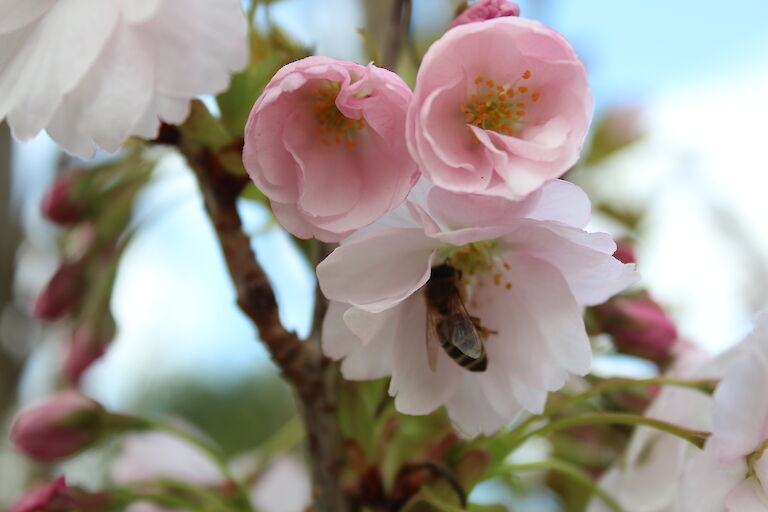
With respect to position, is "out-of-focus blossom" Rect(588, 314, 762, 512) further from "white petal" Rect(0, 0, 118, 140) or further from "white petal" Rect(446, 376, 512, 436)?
"white petal" Rect(0, 0, 118, 140)

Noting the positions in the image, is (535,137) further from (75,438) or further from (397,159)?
(75,438)

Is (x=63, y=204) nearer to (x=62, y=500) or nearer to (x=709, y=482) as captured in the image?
(x=62, y=500)

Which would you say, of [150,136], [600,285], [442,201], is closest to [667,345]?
[600,285]

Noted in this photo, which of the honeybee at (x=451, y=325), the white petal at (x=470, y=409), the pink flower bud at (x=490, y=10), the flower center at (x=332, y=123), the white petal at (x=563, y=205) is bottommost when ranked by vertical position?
the white petal at (x=470, y=409)

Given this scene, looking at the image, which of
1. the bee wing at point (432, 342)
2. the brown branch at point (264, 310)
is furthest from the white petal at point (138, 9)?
the bee wing at point (432, 342)

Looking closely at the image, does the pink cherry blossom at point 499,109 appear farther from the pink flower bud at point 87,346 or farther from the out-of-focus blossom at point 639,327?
the pink flower bud at point 87,346
